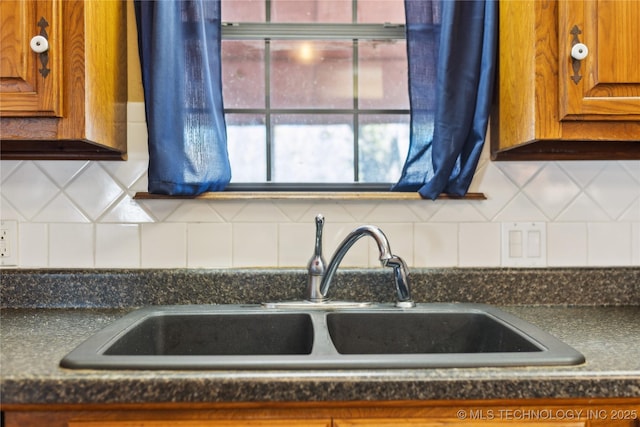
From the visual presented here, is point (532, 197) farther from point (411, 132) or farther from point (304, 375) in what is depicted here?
point (304, 375)

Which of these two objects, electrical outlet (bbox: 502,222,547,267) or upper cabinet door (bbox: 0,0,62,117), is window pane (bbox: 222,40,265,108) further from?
electrical outlet (bbox: 502,222,547,267)

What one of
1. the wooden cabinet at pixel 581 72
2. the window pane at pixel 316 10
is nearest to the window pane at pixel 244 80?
the window pane at pixel 316 10

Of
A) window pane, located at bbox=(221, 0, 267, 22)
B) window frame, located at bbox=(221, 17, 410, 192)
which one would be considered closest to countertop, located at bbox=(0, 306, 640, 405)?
window frame, located at bbox=(221, 17, 410, 192)

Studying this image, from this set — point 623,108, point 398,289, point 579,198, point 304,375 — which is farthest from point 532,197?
point 304,375

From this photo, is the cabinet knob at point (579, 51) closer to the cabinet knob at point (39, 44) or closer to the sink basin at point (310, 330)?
the sink basin at point (310, 330)

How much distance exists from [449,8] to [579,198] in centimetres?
63

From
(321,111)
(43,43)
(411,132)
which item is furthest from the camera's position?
(321,111)

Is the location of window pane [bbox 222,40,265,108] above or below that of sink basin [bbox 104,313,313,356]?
above

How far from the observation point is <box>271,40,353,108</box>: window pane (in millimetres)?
1545

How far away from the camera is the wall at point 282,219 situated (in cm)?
139

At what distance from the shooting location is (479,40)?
1348mm

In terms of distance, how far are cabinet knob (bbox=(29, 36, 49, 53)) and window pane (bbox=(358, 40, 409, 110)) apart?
849 millimetres

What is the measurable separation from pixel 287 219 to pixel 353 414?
0.69 m

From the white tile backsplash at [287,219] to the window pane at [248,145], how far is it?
16 centimetres
